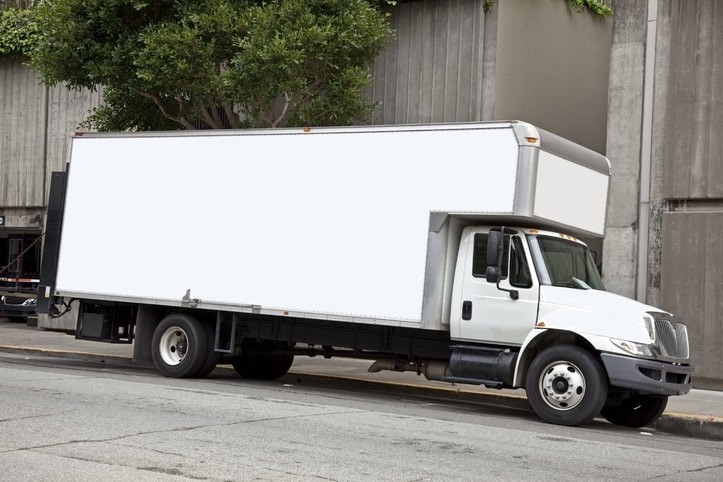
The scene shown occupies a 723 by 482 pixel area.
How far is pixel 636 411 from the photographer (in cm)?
1305

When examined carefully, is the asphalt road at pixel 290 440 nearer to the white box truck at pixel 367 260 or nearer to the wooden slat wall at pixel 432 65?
the white box truck at pixel 367 260

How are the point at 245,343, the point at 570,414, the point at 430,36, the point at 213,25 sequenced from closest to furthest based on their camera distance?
the point at 570,414, the point at 245,343, the point at 213,25, the point at 430,36

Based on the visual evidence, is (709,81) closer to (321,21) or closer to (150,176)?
(321,21)

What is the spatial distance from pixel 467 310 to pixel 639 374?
224cm

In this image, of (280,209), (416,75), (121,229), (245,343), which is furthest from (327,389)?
(416,75)

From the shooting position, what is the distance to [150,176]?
15625mm

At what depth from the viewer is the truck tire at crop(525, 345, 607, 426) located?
39.2 feet

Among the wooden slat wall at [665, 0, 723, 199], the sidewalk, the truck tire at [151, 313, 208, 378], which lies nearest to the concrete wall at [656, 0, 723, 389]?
the wooden slat wall at [665, 0, 723, 199]

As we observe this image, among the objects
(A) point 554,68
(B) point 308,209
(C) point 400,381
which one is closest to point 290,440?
(B) point 308,209

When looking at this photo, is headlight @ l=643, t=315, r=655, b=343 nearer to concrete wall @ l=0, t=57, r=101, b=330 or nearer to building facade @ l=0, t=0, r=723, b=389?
building facade @ l=0, t=0, r=723, b=389

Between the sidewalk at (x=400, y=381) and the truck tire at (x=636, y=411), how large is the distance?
16.0 inches

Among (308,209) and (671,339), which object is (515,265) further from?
(308,209)

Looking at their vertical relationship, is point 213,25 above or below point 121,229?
above

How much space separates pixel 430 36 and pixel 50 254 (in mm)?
8721
